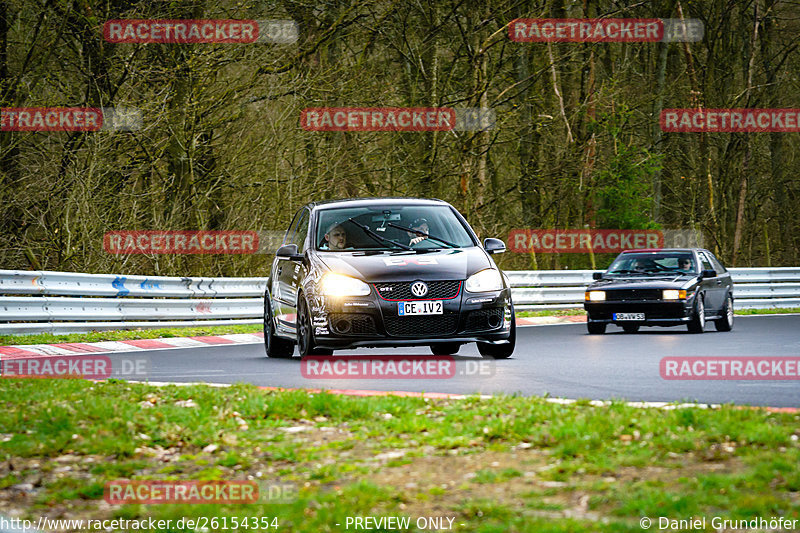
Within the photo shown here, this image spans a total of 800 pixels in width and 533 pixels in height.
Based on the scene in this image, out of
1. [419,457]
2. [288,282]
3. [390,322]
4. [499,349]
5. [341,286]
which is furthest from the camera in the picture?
[288,282]

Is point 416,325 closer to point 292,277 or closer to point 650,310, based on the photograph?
point 292,277

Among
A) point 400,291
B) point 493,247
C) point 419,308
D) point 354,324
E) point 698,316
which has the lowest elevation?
point 698,316

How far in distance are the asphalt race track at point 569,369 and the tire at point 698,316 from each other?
20 cm

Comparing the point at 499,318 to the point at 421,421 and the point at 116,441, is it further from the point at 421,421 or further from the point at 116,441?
the point at 116,441

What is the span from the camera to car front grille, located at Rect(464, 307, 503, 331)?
1227cm

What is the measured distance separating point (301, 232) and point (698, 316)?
8.20 meters

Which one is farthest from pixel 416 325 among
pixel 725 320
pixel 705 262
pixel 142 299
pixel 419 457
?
pixel 725 320

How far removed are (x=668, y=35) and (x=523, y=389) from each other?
98.5ft

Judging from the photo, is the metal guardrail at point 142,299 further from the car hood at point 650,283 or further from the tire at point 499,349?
the tire at point 499,349

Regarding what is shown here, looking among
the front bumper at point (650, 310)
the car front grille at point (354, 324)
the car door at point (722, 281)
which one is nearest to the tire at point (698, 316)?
the front bumper at point (650, 310)

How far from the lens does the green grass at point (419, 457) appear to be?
5418 millimetres

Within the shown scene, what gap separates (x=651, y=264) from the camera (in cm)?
2042

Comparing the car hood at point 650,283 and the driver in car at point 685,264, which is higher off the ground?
the driver in car at point 685,264

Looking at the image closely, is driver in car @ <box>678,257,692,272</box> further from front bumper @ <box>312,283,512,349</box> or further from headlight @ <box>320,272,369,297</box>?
headlight @ <box>320,272,369,297</box>
